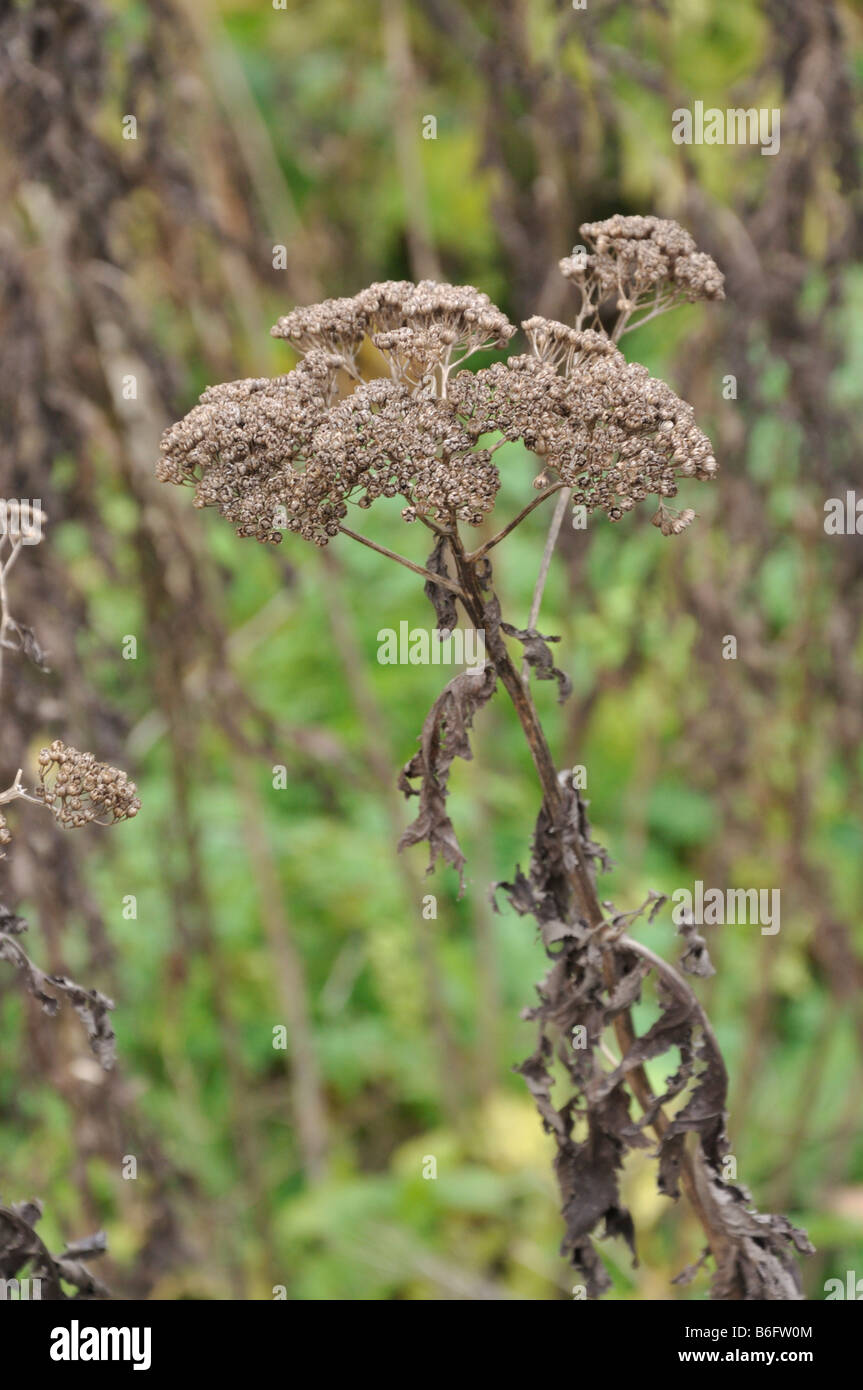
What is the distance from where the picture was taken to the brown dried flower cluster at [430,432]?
103cm

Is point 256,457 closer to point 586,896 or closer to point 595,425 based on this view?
point 595,425

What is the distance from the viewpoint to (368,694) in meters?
3.61

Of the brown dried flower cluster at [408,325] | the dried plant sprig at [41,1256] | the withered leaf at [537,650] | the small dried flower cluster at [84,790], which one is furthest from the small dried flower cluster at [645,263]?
the dried plant sprig at [41,1256]

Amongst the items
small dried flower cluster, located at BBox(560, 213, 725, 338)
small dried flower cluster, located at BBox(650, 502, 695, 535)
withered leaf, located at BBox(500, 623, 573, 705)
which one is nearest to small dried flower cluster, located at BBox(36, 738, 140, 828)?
withered leaf, located at BBox(500, 623, 573, 705)

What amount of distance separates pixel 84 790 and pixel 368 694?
249cm

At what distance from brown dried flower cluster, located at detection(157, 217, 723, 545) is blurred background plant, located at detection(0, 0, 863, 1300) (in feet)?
3.02

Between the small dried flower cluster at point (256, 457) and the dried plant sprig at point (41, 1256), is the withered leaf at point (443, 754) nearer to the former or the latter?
the small dried flower cluster at point (256, 457)

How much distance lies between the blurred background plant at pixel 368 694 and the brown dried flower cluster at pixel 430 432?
3.02 feet

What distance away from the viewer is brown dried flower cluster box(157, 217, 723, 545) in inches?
40.4

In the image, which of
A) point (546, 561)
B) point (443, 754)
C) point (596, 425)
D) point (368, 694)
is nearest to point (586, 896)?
point (443, 754)

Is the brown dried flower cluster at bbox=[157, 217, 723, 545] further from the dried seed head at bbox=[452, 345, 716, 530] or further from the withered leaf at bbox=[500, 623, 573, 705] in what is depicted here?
the withered leaf at bbox=[500, 623, 573, 705]

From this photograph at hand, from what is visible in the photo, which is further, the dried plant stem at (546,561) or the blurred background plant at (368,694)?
the blurred background plant at (368,694)

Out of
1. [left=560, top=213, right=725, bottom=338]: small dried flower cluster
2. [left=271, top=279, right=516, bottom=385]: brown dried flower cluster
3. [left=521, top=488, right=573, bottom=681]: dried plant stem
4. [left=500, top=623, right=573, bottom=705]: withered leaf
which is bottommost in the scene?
[left=500, top=623, right=573, bottom=705]: withered leaf

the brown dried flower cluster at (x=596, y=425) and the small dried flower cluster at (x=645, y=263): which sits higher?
the small dried flower cluster at (x=645, y=263)
